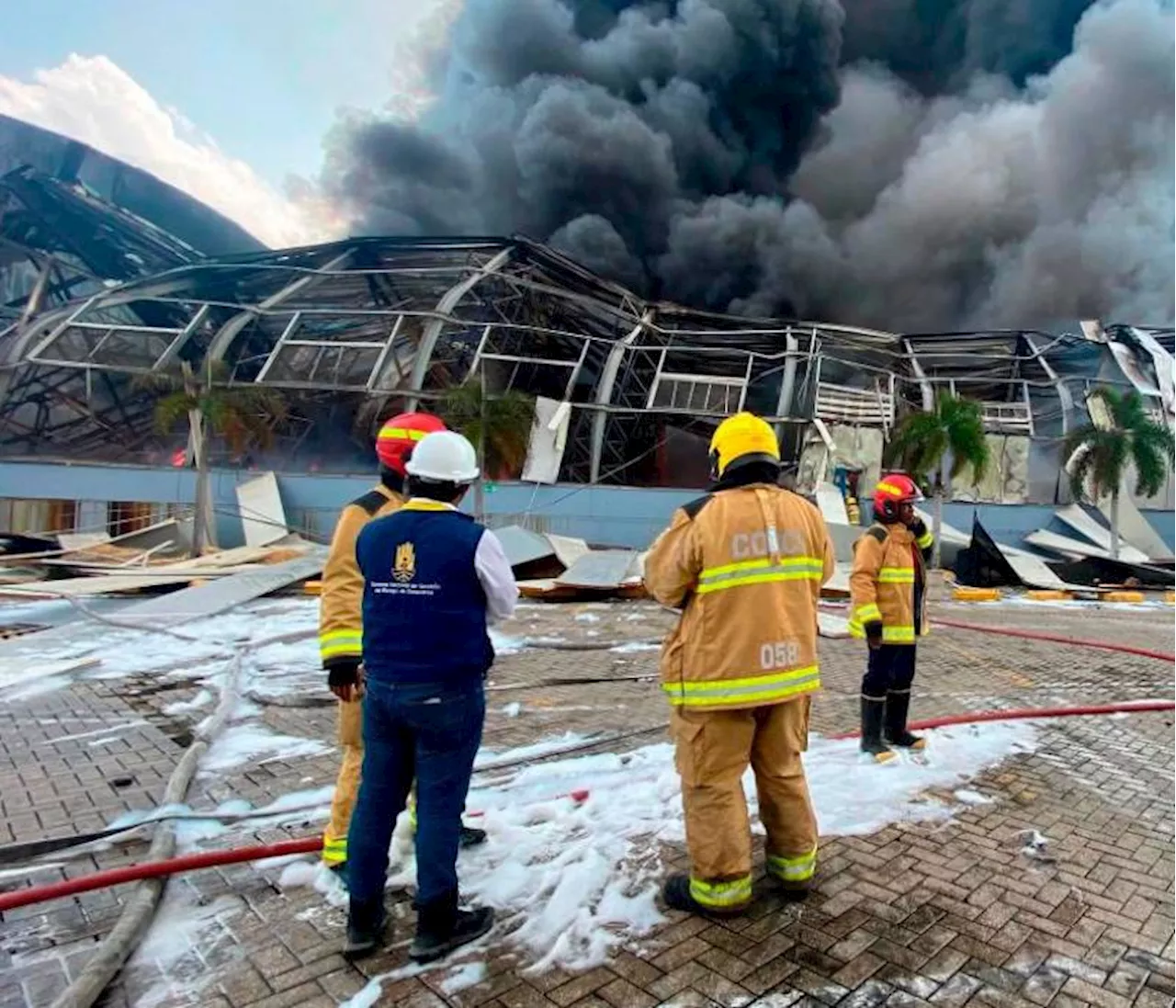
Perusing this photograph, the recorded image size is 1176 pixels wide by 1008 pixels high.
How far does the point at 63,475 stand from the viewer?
18984 millimetres

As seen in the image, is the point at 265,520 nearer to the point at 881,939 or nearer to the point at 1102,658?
the point at 1102,658

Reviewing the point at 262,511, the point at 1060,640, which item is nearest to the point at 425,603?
the point at 1060,640

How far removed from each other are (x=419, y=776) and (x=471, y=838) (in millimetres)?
872

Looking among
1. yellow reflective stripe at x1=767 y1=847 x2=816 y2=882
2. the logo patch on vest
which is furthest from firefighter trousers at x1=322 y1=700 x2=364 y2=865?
yellow reflective stripe at x1=767 y1=847 x2=816 y2=882

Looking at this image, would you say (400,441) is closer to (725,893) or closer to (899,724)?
(725,893)

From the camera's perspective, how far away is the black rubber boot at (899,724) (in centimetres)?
407

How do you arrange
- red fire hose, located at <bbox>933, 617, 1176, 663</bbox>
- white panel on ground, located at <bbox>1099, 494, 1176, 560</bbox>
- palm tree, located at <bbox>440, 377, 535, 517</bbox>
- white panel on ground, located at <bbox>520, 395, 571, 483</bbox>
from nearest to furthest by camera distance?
1. red fire hose, located at <bbox>933, 617, 1176, 663</bbox>
2. palm tree, located at <bbox>440, 377, 535, 517</bbox>
3. white panel on ground, located at <bbox>1099, 494, 1176, 560</bbox>
4. white panel on ground, located at <bbox>520, 395, 571, 483</bbox>

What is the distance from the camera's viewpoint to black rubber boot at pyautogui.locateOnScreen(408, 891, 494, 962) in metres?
2.23

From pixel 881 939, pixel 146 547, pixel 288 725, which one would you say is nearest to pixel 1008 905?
pixel 881 939

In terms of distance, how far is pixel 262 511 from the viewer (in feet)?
60.1

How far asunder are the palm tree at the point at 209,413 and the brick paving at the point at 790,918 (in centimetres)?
1276

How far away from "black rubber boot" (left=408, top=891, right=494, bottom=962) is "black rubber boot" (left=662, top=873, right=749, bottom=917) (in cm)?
63

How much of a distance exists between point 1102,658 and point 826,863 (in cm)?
652

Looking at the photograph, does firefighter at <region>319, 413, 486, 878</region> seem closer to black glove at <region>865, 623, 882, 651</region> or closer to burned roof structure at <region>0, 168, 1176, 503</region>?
black glove at <region>865, 623, 882, 651</region>
